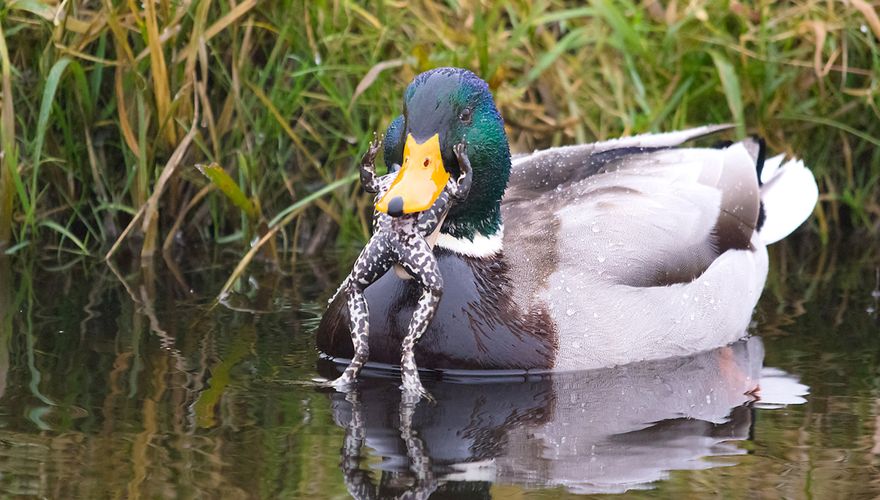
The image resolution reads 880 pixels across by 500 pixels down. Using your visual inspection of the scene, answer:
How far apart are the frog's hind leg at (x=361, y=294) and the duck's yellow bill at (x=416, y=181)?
7.6 inches

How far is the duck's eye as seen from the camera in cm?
523

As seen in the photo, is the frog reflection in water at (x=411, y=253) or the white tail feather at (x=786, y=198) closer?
the frog reflection in water at (x=411, y=253)

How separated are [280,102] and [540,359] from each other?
2322 mm

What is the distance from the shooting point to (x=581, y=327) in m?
5.37

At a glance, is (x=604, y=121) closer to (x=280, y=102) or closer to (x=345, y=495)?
(x=280, y=102)

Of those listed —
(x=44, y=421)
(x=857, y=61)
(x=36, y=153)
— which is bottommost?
(x=44, y=421)

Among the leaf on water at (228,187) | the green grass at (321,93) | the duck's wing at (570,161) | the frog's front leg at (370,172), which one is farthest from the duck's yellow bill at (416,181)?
the green grass at (321,93)

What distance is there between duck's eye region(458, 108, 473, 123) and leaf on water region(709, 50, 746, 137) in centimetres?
220

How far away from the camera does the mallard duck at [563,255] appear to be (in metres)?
5.22

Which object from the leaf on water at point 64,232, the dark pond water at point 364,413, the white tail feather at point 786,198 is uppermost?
the white tail feather at point 786,198

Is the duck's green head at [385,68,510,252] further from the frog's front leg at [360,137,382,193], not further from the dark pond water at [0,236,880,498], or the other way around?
the dark pond water at [0,236,880,498]

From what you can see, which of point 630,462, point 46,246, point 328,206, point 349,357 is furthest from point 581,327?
point 46,246

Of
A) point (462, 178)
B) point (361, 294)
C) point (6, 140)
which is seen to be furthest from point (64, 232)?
point (462, 178)

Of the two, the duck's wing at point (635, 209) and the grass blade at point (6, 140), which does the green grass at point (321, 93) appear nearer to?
the grass blade at point (6, 140)
